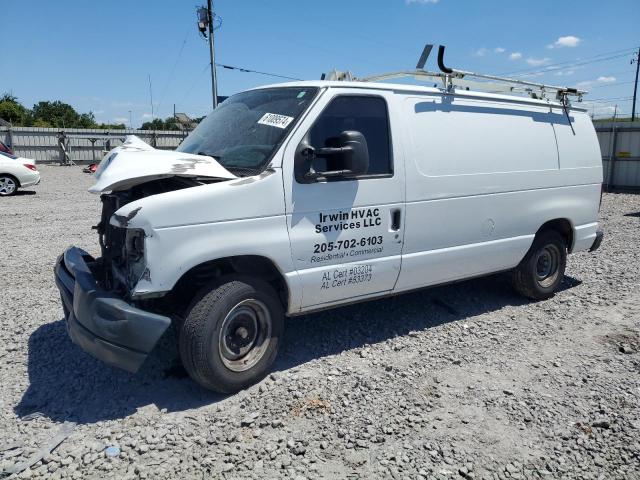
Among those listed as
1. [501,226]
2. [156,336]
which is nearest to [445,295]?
[501,226]

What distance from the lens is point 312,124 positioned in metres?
3.98

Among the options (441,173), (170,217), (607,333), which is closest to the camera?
(170,217)

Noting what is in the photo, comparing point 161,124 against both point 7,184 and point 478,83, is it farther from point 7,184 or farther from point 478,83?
point 478,83

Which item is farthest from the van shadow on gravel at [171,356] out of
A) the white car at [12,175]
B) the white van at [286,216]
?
the white car at [12,175]

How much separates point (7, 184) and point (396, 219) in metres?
14.6

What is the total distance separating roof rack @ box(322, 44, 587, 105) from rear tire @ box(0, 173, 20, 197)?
43.8ft

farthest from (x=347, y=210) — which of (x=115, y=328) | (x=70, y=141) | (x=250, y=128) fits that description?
(x=70, y=141)

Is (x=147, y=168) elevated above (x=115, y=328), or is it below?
above

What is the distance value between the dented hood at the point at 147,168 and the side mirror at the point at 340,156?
0.55 meters

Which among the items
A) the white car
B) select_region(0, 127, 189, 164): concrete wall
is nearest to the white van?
the white car

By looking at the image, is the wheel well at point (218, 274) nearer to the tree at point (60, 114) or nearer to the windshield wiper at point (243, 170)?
the windshield wiper at point (243, 170)

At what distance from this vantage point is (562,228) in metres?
6.17

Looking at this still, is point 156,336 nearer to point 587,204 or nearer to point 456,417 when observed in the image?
point 456,417

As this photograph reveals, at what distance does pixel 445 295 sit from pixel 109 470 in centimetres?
422
